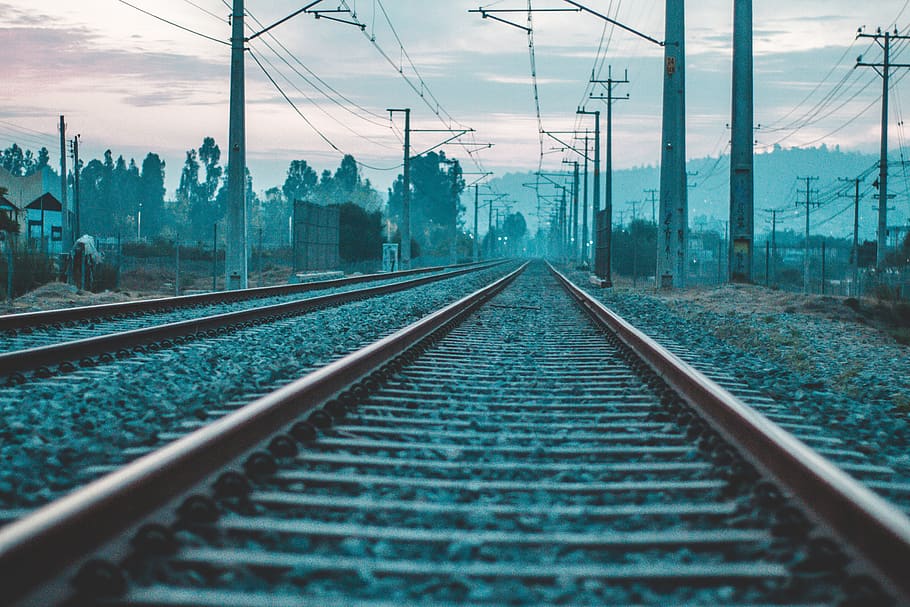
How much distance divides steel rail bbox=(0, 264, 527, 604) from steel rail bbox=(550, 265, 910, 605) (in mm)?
2324

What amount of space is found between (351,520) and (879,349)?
33.9 feet

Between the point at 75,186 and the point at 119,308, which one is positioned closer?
the point at 119,308

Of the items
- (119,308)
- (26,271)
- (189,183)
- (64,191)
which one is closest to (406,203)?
(64,191)

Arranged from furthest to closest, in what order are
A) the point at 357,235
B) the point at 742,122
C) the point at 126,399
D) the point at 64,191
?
the point at 357,235
the point at 64,191
the point at 742,122
the point at 126,399

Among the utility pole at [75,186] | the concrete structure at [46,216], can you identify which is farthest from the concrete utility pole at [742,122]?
the concrete structure at [46,216]

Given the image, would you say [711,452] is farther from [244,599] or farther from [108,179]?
[108,179]

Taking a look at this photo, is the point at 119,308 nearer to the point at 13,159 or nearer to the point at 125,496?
the point at 125,496

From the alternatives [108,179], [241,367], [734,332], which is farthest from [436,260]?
[108,179]

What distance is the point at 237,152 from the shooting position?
22297mm

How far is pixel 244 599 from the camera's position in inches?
107

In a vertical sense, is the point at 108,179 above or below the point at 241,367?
above

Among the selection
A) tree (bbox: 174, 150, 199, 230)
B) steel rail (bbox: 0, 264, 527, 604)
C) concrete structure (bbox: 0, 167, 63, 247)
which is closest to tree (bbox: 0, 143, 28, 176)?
tree (bbox: 174, 150, 199, 230)

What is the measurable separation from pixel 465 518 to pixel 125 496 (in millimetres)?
1234

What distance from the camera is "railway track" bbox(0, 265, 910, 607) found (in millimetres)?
2842
